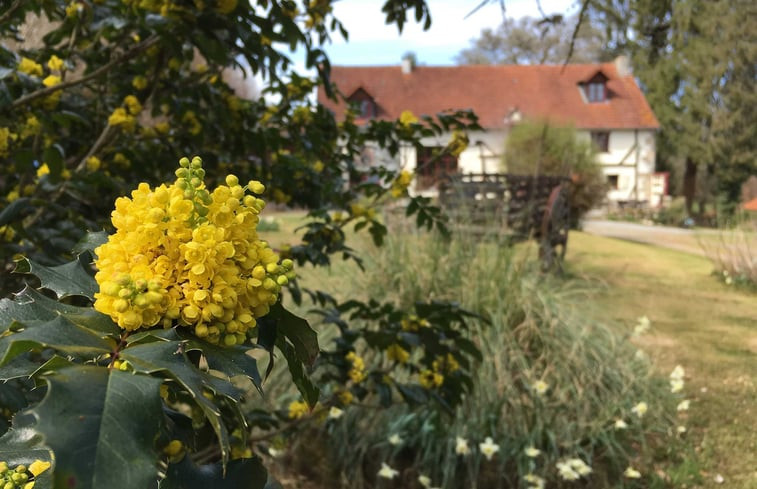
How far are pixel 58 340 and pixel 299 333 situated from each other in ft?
0.69

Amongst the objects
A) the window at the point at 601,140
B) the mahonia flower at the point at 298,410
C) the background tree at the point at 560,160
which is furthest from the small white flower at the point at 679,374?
the window at the point at 601,140

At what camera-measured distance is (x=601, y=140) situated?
12055mm

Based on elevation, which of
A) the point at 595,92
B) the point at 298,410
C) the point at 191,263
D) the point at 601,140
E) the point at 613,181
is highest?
the point at 595,92

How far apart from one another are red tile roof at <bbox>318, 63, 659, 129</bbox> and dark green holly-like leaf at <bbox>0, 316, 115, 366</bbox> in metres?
10.6

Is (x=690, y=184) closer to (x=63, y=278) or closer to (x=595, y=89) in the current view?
(x=63, y=278)

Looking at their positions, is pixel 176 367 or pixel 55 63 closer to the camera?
pixel 176 367

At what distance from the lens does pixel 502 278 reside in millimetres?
2992

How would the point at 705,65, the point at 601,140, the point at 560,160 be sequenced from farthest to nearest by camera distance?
the point at 601,140 → the point at 560,160 → the point at 705,65

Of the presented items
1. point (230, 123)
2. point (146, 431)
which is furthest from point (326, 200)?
point (146, 431)

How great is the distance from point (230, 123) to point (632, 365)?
6.41ft

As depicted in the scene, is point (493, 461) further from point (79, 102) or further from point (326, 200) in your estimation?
point (79, 102)

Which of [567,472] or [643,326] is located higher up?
[643,326]

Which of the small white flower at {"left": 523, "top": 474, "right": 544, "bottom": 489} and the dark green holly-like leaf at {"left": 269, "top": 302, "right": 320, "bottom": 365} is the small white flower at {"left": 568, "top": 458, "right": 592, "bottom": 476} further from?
the dark green holly-like leaf at {"left": 269, "top": 302, "right": 320, "bottom": 365}

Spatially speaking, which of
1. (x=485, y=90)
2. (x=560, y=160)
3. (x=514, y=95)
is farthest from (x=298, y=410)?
(x=514, y=95)
